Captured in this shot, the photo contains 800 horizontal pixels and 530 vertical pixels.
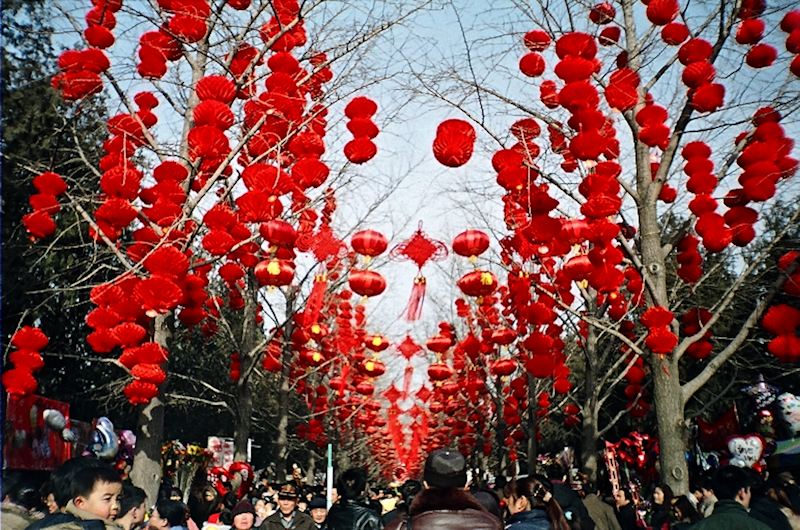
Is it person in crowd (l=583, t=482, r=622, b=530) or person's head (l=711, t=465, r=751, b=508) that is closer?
person's head (l=711, t=465, r=751, b=508)

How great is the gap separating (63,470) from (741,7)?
8.53 m

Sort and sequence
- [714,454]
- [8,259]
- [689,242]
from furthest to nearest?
1. [714,454]
2. [8,259]
3. [689,242]

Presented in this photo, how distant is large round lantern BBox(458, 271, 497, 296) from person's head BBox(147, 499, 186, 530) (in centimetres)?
470

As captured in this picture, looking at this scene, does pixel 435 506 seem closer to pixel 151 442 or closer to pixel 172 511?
pixel 172 511

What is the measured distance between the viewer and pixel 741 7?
870cm

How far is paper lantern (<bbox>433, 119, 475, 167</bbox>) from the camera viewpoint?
303 inches

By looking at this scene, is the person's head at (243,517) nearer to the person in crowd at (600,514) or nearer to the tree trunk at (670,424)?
the person in crowd at (600,514)

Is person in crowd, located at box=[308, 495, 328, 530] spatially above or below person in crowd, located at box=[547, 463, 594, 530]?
below

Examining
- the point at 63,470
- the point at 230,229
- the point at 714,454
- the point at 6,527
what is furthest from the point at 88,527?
the point at 714,454

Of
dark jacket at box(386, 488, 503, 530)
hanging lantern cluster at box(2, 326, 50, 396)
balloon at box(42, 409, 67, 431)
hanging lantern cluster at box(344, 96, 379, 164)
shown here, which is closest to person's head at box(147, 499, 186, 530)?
dark jacket at box(386, 488, 503, 530)

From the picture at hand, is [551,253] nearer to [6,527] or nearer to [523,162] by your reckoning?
[523,162]

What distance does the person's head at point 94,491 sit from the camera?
387 cm

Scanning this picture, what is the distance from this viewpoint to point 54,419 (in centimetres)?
1216

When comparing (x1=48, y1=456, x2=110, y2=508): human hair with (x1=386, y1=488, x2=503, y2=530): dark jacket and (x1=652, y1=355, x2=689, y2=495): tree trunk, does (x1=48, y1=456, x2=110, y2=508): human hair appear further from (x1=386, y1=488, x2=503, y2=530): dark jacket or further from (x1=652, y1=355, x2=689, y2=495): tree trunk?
(x1=652, y1=355, x2=689, y2=495): tree trunk
